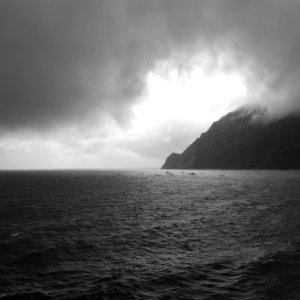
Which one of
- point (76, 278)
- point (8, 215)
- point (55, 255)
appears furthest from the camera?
point (8, 215)

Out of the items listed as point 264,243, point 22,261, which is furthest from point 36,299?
point 264,243

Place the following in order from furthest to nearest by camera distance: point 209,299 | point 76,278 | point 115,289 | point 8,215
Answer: point 8,215 → point 76,278 → point 115,289 → point 209,299

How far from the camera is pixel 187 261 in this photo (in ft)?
88.0

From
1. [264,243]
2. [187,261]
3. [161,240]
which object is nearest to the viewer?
[187,261]

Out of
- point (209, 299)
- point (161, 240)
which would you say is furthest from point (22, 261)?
point (209, 299)

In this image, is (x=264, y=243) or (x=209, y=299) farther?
(x=264, y=243)

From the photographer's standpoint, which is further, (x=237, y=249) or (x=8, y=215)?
(x=8, y=215)

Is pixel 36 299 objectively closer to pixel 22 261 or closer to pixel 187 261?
pixel 22 261

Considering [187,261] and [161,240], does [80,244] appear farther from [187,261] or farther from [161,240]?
[187,261]

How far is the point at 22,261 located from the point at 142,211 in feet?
111

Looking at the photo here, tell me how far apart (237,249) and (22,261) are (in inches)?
892

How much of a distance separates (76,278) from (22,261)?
7.98m

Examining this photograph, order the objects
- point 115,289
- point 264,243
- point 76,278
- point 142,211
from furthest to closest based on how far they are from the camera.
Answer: point 142,211 < point 264,243 < point 76,278 < point 115,289

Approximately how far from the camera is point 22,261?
89.4 feet
